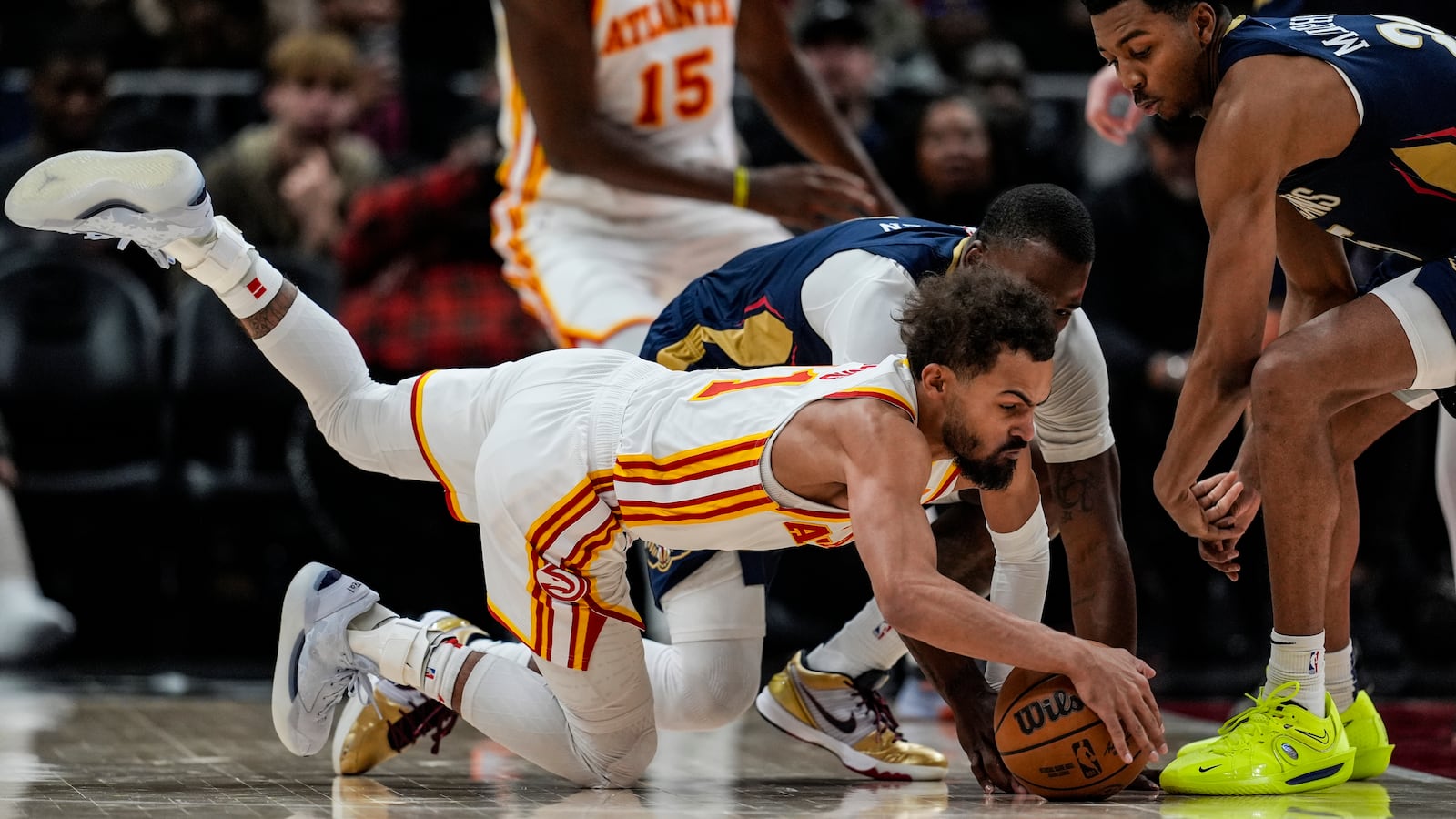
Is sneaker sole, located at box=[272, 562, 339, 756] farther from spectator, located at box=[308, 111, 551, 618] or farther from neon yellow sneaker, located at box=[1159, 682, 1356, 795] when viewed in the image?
spectator, located at box=[308, 111, 551, 618]

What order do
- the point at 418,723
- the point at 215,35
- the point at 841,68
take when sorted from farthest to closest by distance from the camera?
the point at 215,35 < the point at 841,68 < the point at 418,723

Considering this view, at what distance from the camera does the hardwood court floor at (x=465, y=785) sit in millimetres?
3492

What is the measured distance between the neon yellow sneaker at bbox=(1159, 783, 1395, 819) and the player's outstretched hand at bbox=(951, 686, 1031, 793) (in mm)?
340

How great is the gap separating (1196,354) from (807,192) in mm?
1528

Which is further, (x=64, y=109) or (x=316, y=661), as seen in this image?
(x=64, y=109)

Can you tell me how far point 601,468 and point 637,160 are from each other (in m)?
1.73

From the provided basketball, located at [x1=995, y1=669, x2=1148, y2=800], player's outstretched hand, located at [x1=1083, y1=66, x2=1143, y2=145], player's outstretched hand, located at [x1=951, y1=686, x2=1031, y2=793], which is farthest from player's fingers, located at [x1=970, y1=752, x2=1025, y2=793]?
player's outstretched hand, located at [x1=1083, y1=66, x2=1143, y2=145]

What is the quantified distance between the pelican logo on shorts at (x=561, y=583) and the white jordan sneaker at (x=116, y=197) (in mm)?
1171

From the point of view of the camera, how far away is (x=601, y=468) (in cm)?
Answer: 370

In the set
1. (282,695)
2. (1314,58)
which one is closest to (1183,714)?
(1314,58)

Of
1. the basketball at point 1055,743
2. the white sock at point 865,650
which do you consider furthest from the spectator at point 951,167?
the basketball at point 1055,743

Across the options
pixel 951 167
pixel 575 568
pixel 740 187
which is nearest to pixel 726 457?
pixel 575 568

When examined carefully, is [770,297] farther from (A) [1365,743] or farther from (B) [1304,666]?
(A) [1365,743]

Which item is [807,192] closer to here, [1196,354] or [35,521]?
[1196,354]
